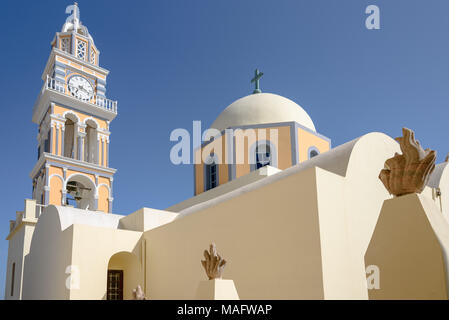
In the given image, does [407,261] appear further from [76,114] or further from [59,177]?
[76,114]

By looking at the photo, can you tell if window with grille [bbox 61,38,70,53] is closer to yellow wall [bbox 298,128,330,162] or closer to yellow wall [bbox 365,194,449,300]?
yellow wall [bbox 298,128,330,162]

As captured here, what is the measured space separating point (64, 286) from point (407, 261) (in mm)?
7819

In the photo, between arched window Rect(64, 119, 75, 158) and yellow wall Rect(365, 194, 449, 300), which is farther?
arched window Rect(64, 119, 75, 158)

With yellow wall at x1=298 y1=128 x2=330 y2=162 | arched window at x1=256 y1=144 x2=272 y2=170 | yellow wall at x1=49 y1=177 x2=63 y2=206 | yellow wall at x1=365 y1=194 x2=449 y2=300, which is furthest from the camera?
yellow wall at x1=49 y1=177 x2=63 y2=206

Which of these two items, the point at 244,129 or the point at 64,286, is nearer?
the point at 64,286

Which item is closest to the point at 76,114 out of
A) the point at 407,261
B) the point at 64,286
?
the point at 64,286

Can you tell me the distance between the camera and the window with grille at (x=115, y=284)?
10.9 m

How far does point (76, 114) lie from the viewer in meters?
18.2

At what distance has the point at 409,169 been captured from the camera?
4777 mm

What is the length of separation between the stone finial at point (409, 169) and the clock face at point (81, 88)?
16124mm

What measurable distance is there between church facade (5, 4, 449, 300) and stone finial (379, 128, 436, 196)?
230 mm

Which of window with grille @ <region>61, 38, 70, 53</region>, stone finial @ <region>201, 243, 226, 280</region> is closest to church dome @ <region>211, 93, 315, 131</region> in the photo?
stone finial @ <region>201, 243, 226, 280</region>

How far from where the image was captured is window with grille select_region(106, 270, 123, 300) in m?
10.9
